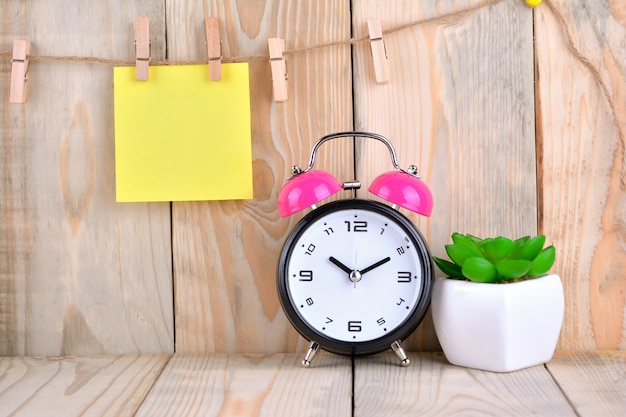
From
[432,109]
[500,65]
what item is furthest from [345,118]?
[500,65]

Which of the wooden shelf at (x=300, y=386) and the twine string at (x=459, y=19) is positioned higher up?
the twine string at (x=459, y=19)

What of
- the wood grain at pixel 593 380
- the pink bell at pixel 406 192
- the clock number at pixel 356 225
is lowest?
the wood grain at pixel 593 380

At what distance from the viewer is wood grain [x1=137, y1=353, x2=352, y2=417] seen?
36.9 inches

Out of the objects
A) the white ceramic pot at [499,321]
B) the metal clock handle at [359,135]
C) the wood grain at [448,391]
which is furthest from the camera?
the metal clock handle at [359,135]

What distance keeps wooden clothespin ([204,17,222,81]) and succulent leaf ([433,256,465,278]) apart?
1.42 feet

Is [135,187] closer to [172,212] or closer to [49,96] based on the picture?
[172,212]

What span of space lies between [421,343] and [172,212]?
1.44ft

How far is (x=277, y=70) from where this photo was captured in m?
1.15

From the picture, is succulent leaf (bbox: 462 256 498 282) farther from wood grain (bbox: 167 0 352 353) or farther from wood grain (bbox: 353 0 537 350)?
wood grain (bbox: 167 0 352 353)

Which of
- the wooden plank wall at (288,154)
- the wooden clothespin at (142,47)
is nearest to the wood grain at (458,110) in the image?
the wooden plank wall at (288,154)

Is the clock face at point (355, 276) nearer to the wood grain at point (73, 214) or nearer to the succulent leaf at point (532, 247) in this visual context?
the succulent leaf at point (532, 247)

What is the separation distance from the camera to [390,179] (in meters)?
1.08

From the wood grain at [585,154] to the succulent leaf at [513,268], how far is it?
0.57 ft

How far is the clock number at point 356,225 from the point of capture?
112 cm
